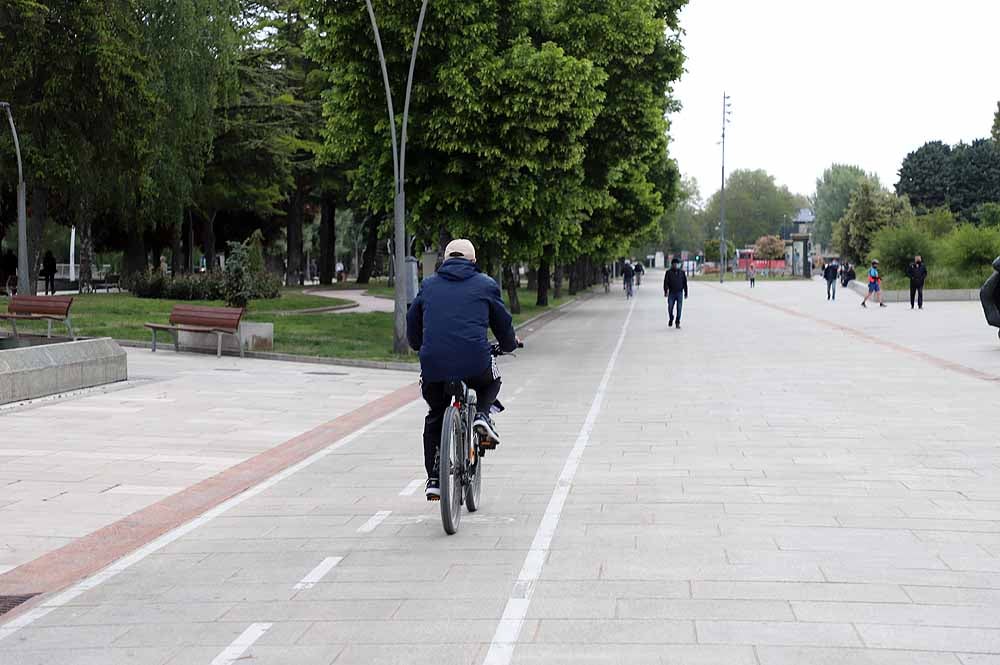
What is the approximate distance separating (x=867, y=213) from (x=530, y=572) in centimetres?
11182

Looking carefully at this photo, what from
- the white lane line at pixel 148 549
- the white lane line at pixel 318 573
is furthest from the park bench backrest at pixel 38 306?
the white lane line at pixel 318 573

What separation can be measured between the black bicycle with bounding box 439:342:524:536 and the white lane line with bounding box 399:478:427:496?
929 mm

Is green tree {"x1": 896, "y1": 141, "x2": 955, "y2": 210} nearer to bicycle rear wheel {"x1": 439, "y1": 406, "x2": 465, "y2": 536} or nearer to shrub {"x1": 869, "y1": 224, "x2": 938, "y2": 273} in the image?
shrub {"x1": 869, "y1": 224, "x2": 938, "y2": 273}

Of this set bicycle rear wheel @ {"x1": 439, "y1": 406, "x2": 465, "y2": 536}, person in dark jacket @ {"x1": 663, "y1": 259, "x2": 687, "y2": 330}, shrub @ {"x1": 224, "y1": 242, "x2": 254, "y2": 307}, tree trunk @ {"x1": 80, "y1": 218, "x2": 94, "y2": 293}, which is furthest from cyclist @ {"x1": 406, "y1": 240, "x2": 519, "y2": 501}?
tree trunk @ {"x1": 80, "y1": 218, "x2": 94, "y2": 293}

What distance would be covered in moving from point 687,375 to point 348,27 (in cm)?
1058

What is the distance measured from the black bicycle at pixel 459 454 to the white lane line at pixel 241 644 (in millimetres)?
1964

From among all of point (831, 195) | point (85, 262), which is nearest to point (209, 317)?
point (85, 262)

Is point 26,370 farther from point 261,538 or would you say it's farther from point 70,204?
point 70,204

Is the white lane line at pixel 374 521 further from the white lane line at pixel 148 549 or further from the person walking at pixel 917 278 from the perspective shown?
the person walking at pixel 917 278

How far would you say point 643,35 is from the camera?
28578 millimetres

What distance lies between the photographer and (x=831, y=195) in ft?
477

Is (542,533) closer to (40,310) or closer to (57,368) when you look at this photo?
(57,368)

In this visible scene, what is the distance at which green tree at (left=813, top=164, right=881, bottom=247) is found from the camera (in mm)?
142625

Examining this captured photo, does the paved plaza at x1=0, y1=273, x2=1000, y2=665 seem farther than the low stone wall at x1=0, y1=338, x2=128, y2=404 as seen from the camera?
No
